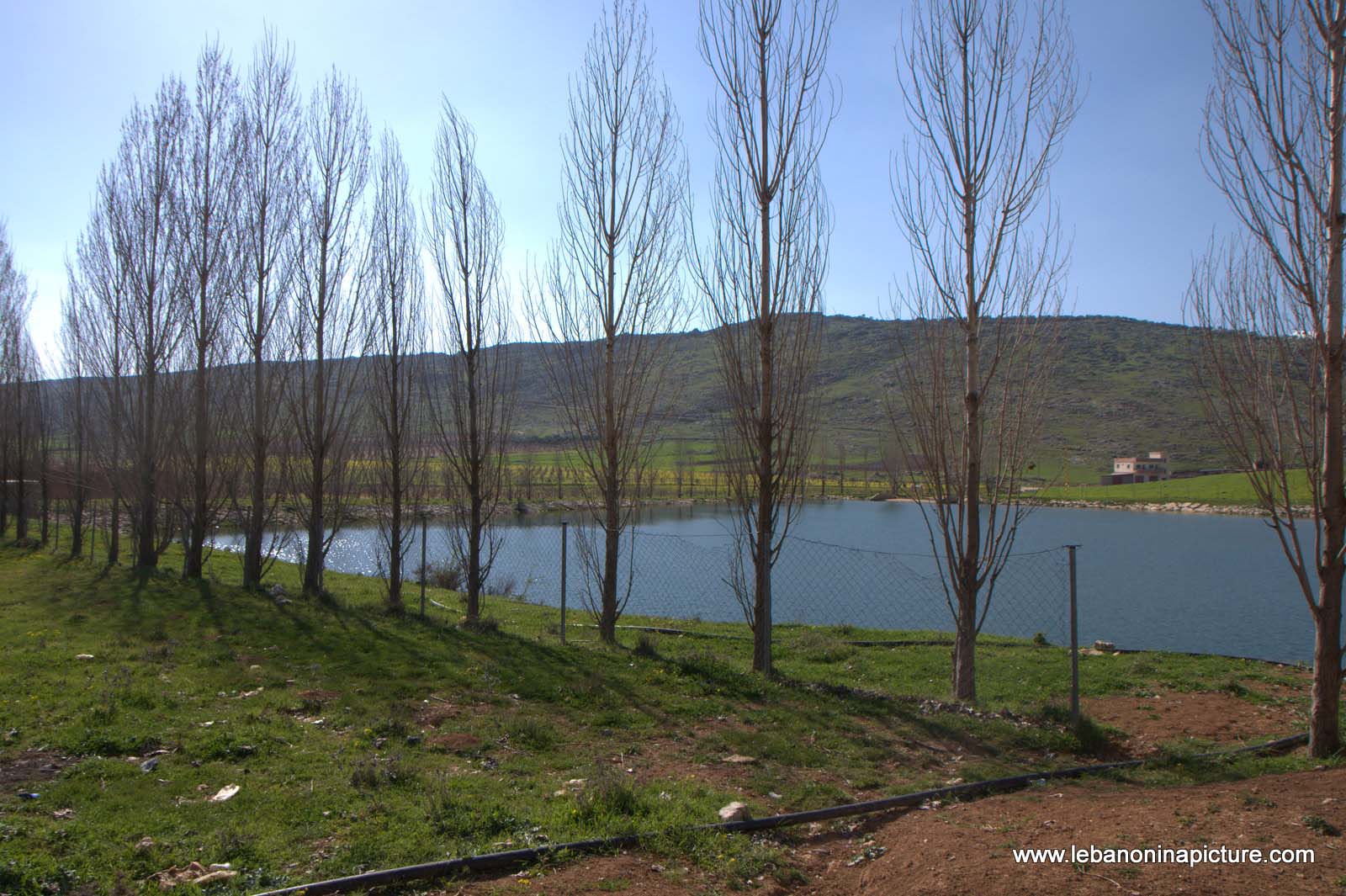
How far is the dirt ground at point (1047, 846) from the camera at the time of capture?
3.48m

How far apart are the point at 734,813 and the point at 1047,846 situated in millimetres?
1637

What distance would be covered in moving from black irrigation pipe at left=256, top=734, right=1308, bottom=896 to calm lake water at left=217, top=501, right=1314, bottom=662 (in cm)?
430

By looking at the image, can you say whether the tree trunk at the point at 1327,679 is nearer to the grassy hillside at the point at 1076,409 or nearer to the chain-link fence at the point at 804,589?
the chain-link fence at the point at 804,589

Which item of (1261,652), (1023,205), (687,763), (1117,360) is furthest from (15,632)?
(1117,360)

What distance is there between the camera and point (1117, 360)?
14525cm

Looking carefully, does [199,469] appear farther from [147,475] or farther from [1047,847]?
[1047,847]

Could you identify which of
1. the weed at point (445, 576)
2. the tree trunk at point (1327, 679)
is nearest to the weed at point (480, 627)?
the tree trunk at point (1327, 679)

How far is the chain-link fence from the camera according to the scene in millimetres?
15719

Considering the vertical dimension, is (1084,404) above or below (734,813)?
above

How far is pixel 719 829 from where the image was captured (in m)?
4.35

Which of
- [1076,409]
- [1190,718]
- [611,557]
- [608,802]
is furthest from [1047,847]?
[1076,409]

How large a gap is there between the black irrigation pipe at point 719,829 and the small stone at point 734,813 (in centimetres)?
4

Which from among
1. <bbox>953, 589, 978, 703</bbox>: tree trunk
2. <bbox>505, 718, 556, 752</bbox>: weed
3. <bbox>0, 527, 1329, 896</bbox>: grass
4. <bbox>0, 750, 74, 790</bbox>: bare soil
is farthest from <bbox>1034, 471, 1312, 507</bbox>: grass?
<bbox>0, 750, 74, 790</bbox>: bare soil

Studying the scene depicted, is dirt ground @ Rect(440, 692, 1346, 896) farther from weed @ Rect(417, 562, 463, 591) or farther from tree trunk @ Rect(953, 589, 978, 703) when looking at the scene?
weed @ Rect(417, 562, 463, 591)
